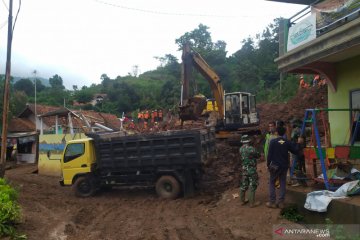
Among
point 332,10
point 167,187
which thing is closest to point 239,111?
point 167,187

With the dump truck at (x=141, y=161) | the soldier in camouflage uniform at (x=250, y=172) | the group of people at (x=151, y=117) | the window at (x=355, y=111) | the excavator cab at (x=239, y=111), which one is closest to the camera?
the soldier in camouflage uniform at (x=250, y=172)

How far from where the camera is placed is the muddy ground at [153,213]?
8289mm

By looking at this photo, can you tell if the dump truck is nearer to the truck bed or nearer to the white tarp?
the truck bed

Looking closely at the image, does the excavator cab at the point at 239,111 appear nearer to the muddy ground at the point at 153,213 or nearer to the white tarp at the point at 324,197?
the muddy ground at the point at 153,213

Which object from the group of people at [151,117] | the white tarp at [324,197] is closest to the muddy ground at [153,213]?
the white tarp at [324,197]

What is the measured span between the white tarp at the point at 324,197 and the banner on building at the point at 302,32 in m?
3.79

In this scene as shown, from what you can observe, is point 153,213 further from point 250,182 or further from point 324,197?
point 324,197

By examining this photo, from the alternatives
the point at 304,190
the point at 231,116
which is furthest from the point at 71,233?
the point at 231,116

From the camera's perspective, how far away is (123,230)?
8992 millimetres

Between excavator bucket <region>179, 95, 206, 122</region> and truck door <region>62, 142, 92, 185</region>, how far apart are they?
413 centimetres

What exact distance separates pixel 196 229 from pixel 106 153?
582cm

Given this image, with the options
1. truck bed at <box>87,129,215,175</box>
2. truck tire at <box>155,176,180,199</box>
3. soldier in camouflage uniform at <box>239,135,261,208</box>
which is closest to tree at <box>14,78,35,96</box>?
truck bed at <box>87,129,215,175</box>

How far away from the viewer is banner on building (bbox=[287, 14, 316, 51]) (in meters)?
9.47

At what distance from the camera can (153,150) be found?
12703 mm
